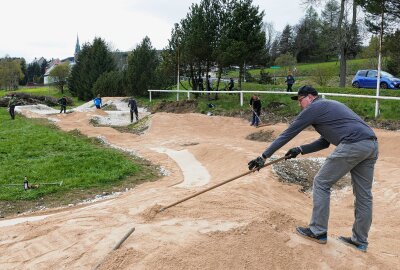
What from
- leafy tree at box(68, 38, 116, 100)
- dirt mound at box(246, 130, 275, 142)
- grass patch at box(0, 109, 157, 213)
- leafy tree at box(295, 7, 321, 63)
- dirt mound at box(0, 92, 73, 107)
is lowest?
grass patch at box(0, 109, 157, 213)

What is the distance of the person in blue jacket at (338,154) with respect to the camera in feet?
15.9

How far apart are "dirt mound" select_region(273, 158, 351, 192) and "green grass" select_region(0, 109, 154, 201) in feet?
11.8

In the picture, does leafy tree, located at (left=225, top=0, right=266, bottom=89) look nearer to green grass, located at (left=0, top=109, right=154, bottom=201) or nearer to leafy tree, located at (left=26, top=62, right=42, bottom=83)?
green grass, located at (left=0, top=109, right=154, bottom=201)

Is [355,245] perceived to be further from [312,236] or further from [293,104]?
[293,104]

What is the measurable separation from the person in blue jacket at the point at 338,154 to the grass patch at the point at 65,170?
5.85m

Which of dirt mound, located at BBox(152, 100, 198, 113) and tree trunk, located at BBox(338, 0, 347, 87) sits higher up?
tree trunk, located at BBox(338, 0, 347, 87)

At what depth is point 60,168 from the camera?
37.3 ft

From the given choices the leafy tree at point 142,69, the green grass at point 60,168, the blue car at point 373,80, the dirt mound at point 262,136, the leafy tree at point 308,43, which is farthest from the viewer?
the leafy tree at point 308,43

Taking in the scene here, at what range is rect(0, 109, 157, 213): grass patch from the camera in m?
9.43

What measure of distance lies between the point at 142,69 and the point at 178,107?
42.4 ft

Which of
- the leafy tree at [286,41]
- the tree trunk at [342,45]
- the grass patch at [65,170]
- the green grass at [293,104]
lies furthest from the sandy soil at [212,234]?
the leafy tree at [286,41]

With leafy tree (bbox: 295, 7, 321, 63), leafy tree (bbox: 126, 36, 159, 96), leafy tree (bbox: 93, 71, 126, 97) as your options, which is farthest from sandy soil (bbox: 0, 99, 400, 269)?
leafy tree (bbox: 295, 7, 321, 63)

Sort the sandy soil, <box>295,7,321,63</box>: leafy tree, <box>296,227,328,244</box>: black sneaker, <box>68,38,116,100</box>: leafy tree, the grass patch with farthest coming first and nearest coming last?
<box>295,7,321,63</box>: leafy tree < <box>68,38,116,100</box>: leafy tree < the grass patch < <box>296,227,328,244</box>: black sneaker < the sandy soil

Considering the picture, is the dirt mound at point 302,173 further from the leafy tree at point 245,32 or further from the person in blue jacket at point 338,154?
the leafy tree at point 245,32
